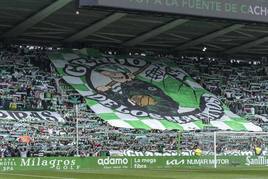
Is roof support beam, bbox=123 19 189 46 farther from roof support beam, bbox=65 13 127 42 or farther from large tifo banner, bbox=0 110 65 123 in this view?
large tifo banner, bbox=0 110 65 123

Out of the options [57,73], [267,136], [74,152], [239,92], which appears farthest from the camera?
[239,92]

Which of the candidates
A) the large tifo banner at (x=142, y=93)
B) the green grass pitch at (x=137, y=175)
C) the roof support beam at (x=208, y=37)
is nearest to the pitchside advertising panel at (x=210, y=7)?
the green grass pitch at (x=137, y=175)

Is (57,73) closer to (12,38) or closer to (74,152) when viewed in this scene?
(12,38)

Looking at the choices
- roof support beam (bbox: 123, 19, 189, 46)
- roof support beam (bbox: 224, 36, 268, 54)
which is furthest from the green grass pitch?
roof support beam (bbox: 224, 36, 268, 54)

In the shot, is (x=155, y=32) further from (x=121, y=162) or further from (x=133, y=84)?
(x=121, y=162)

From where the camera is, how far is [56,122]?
3984cm

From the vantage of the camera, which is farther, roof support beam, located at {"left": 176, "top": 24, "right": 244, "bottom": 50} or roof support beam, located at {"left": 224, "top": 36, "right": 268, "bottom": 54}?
roof support beam, located at {"left": 224, "top": 36, "right": 268, "bottom": 54}

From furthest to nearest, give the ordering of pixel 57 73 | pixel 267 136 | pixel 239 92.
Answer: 1. pixel 239 92
2. pixel 57 73
3. pixel 267 136

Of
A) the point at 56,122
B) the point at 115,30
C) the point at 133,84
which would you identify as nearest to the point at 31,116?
the point at 56,122

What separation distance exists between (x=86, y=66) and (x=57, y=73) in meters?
2.98

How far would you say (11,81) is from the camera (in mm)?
42531

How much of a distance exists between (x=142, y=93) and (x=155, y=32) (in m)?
4.83

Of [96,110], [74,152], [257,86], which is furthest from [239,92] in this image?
[74,152]

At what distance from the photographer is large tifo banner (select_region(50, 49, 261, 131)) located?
44.0 metres
